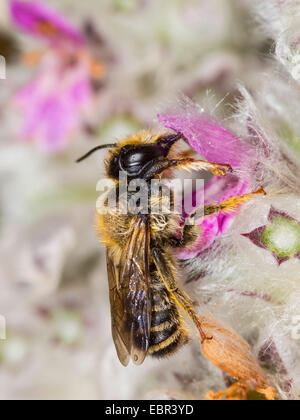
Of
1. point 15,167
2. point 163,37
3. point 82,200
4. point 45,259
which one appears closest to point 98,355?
point 45,259

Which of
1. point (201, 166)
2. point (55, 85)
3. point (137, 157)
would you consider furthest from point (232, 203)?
point (55, 85)

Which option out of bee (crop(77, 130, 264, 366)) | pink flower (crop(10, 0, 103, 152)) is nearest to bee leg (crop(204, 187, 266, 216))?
bee (crop(77, 130, 264, 366))

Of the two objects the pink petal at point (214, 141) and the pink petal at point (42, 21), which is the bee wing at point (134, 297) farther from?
the pink petal at point (42, 21)

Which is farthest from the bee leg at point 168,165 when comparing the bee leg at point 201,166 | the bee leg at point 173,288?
the bee leg at point 173,288

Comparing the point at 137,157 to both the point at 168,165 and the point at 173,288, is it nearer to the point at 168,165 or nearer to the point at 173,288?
the point at 168,165

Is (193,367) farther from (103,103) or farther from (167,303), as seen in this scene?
A: (103,103)
